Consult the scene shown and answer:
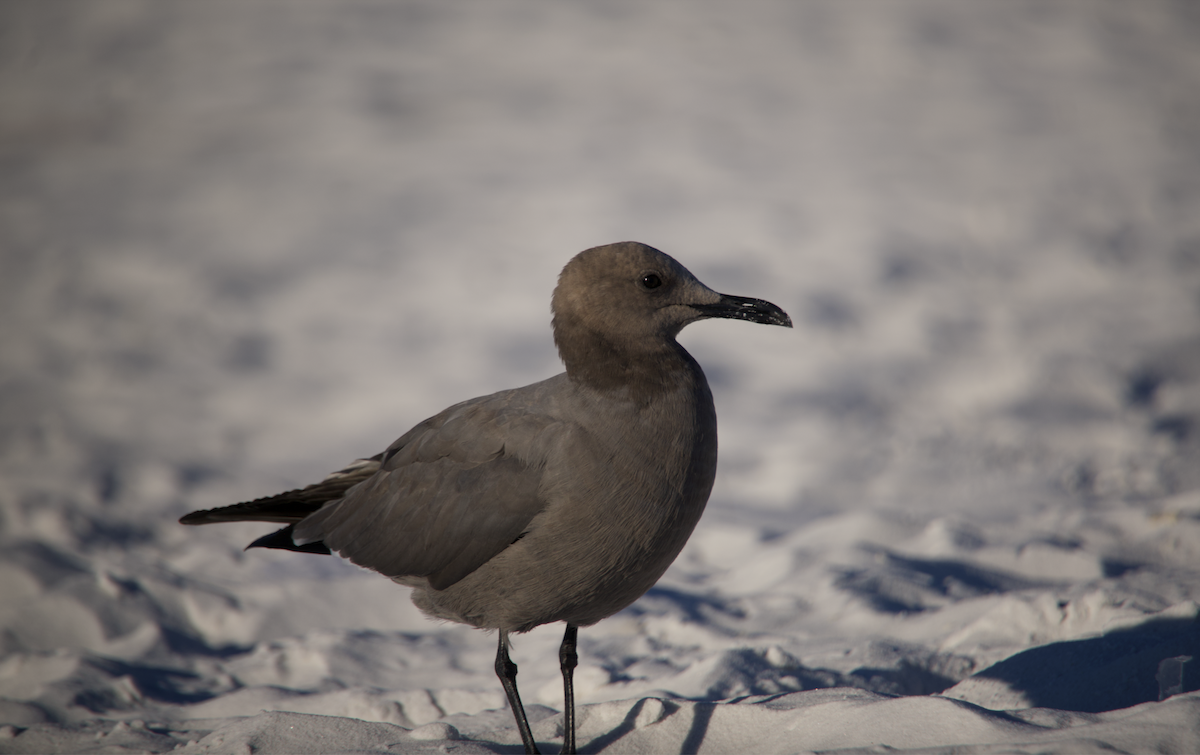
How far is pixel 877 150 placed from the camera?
32.8ft

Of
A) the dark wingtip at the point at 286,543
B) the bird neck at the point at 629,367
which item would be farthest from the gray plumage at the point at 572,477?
the dark wingtip at the point at 286,543

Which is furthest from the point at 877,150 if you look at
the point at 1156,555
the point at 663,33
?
the point at 1156,555

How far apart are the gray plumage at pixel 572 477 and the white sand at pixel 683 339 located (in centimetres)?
57

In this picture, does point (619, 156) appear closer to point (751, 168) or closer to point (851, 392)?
point (751, 168)

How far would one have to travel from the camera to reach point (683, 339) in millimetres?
7668

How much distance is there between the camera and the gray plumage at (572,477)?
3.11 m

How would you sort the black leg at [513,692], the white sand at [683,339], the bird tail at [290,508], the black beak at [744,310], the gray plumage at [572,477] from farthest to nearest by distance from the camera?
the white sand at [683,339] < the bird tail at [290,508] < the black beak at [744,310] < the black leg at [513,692] < the gray plumage at [572,477]

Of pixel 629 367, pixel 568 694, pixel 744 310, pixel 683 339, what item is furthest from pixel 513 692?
pixel 683 339

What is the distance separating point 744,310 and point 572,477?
90 centimetres

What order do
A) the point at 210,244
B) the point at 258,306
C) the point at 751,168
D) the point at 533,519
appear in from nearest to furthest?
the point at 533,519
the point at 258,306
the point at 210,244
the point at 751,168

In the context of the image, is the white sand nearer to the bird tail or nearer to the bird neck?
the bird tail

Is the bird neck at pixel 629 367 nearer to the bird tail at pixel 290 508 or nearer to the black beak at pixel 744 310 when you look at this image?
the black beak at pixel 744 310

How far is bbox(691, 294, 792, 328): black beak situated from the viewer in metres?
3.47

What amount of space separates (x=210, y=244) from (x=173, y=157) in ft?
6.43
